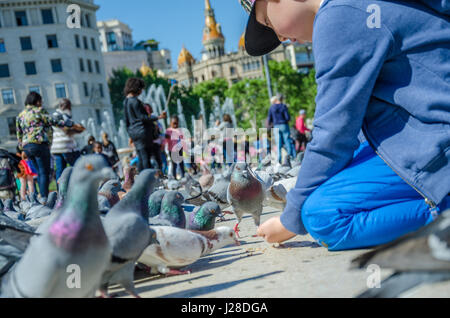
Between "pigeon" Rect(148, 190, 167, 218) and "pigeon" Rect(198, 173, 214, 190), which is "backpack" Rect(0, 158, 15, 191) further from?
"pigeon" Rect(148, 190, 167, 218)

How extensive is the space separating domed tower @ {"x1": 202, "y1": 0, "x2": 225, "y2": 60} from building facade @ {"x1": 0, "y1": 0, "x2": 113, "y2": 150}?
62837mm

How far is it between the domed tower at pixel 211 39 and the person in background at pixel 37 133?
107211 mm

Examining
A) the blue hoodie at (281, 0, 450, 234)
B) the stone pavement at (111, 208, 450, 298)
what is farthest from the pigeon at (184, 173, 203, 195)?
the blue hoodie at (281, 0, 450, 234)

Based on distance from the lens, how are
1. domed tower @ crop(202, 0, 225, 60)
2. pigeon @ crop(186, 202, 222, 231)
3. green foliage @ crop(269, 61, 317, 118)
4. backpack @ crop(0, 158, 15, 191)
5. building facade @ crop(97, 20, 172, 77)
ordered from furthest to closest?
domed tower @ crop(202, 0, 225, 60)
building facade @ crop(97, 20, 172, 77)
green foliage @ crop(269, 61, 317, 118)
backpack @ crop(0, 158, 15, 191)
pigeon @ crop(186, 202, 222, 231)

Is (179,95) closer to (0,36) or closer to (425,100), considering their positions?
(0,36)

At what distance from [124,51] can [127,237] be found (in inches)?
4280

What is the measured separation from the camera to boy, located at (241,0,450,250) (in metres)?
2.31

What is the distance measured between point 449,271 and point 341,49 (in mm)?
1223

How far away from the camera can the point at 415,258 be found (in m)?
1.58

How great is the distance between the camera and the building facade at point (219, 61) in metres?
102

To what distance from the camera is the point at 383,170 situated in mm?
2518

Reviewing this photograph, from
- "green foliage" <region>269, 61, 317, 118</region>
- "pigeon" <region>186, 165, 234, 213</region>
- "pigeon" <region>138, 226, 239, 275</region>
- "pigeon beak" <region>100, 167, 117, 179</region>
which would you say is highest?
"green foliage" <region>269, 61, 317, 118</region>

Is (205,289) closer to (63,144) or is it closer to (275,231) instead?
(275,231)

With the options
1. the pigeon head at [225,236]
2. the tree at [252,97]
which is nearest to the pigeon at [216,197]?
the pigeon head at [225,236]
